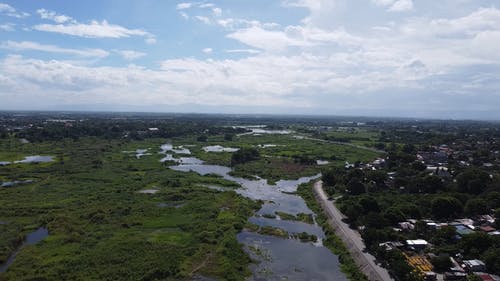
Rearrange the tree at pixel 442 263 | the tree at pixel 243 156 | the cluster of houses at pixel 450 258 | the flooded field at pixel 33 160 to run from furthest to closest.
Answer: the tree at pixel 243 156 → the flooded field at pixel 33 160 → the tree at pixel 442 263 → the cluster of houses at pixel 450 258

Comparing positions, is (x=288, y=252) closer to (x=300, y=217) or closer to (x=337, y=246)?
(x=337, y=246)

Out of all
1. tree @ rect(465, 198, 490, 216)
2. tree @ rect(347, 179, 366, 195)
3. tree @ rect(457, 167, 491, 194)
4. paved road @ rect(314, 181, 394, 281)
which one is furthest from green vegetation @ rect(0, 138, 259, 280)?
tree @ rect(457, 167, 491, 194)

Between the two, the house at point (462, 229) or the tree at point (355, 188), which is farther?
the tree at point (355, 188)

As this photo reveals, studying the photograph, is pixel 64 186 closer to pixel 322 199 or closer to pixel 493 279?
pixel 322 199

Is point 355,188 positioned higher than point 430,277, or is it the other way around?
point 355,188

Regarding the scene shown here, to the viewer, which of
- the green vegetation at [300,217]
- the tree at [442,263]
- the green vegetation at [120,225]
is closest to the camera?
the tree at [442,263]

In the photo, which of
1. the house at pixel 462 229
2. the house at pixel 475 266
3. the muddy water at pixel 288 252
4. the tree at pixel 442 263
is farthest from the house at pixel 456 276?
the house at pixel 462 229

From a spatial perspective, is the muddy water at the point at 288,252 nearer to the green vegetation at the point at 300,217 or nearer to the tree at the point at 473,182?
the green vegetation at the point at 300,217

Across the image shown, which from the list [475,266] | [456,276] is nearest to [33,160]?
[456,276]

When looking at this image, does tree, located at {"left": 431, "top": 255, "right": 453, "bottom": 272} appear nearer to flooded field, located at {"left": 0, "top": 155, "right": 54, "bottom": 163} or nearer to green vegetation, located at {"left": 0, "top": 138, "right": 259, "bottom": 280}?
green vegetation, located at {"left": 0, "top": 138, "right": 259, "bottom": 280}
